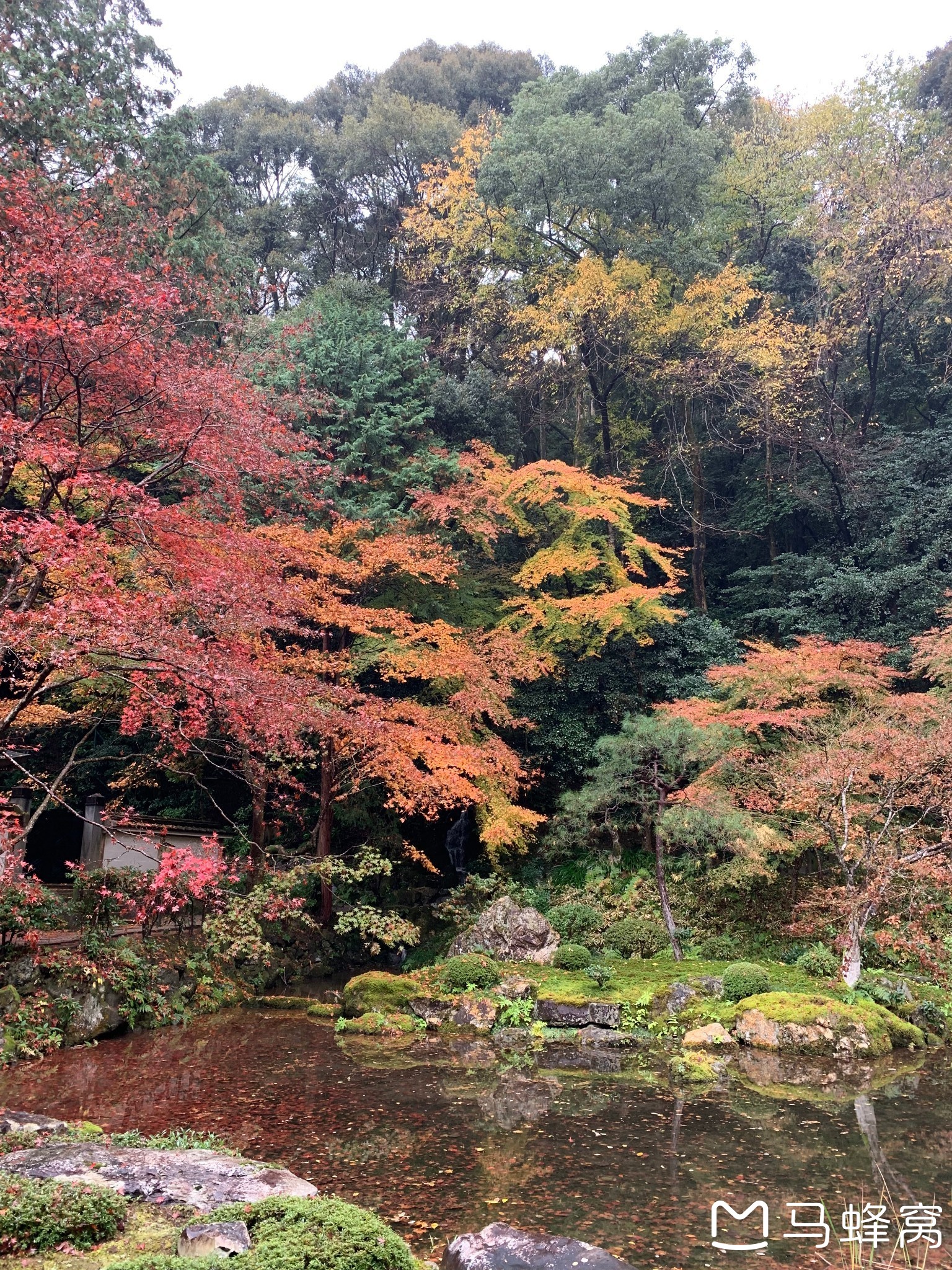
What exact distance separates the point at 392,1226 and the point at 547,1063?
4682 mm

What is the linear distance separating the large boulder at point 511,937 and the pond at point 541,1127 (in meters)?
3.01

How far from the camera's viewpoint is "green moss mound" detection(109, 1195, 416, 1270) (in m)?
3.24

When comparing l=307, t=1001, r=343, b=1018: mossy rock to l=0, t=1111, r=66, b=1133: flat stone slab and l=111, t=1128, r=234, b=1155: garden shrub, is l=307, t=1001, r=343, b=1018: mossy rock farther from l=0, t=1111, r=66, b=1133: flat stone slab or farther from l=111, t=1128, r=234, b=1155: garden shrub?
l=0, t=1111, r=66, b=1133: flat stone slab

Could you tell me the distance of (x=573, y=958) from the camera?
39.4 ft

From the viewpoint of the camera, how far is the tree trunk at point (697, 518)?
Result: 19.7 m

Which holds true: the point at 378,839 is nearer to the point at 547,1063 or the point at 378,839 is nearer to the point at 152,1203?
the point at 547,1063

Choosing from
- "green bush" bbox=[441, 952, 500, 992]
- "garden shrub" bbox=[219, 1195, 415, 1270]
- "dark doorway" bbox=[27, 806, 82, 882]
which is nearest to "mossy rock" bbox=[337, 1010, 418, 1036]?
"green bush" bbox=[441, 952, 500, 992]

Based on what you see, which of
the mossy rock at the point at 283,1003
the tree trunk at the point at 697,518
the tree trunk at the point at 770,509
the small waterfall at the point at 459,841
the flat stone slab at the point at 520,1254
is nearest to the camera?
the flat stone slab at the point at 520,1254

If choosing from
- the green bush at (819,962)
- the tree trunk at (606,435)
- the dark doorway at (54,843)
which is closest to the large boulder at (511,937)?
the green bush at (819,962)

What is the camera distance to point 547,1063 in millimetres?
9141

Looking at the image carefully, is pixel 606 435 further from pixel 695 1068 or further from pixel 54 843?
pixel 54 843

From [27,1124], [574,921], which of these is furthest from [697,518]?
[27,1124]

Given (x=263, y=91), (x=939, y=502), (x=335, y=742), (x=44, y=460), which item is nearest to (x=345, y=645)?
(x=335, y=742)

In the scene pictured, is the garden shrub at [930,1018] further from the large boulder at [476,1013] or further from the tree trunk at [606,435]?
the tree trunk at [606,435]
